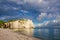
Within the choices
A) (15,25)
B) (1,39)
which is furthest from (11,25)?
(1,39)

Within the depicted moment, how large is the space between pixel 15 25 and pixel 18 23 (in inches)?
331

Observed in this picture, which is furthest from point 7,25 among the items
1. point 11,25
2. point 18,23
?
point 18,23

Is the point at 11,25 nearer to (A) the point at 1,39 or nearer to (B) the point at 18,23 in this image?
(B) the point at 18,23

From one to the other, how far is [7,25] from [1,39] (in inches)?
6451

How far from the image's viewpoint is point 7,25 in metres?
187

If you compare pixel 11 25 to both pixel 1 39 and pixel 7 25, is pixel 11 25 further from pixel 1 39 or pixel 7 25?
pixel 1 39

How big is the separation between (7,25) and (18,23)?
18185 mm

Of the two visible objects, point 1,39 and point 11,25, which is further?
point 11,25

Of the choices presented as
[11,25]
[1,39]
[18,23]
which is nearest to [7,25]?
[11,25]

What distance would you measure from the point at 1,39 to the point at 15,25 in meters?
166

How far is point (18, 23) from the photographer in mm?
197250

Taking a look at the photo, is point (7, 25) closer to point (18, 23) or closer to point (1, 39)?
point (18, 23)

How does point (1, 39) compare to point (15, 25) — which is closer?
point (1, 39)

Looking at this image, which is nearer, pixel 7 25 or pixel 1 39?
pixel 1 39
